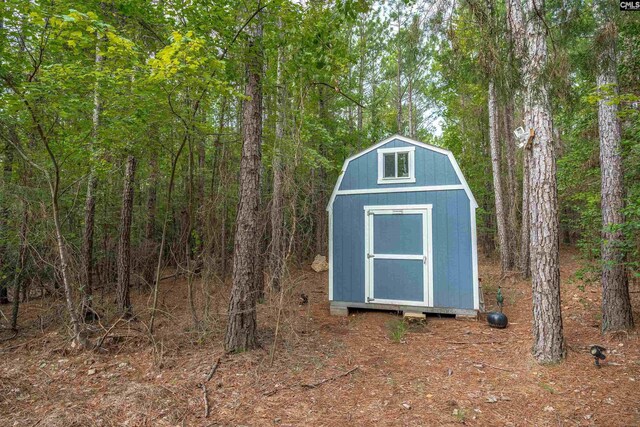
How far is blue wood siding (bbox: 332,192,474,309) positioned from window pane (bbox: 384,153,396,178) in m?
0.38

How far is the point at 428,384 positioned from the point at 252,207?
8.99ft

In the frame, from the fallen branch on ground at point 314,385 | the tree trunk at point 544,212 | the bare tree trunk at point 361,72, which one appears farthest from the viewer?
the bare tree trunk at point 361,72

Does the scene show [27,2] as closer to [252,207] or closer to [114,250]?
[252,207]

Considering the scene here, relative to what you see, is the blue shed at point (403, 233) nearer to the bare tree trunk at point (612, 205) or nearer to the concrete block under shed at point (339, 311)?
the concrete block under shed at point (339, 311)

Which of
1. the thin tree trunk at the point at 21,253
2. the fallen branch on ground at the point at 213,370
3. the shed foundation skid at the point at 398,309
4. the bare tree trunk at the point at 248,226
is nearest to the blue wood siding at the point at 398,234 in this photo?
the shed foundation skid at the point at 398,309

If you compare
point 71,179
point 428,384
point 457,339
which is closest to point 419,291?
point 457,339

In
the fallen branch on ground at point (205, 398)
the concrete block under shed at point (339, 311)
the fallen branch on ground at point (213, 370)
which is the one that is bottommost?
the concrete block under shed at point (339, 311)

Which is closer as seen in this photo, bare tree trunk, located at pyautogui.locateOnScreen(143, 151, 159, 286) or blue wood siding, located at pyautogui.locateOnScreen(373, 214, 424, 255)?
blue wood siding, located at pyautogui.locateOnScreen(373, 214, 424, 255)

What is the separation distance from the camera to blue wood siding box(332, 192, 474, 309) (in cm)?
569

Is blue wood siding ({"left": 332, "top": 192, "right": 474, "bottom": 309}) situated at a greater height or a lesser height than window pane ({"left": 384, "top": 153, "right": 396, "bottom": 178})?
lesser

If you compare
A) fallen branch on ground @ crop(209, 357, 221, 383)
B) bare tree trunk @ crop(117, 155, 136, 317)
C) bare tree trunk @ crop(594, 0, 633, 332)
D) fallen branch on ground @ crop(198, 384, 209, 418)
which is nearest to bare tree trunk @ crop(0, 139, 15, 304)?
bare tree trunk @ crop(117, 155, 136, 317)

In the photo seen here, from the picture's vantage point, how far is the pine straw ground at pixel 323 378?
110 inches

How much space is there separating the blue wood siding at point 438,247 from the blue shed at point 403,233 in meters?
0.02

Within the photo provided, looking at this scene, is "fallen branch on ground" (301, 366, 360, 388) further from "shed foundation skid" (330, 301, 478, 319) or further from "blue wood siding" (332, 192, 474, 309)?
"blue wood siding" (332, 192, 474, 309)
